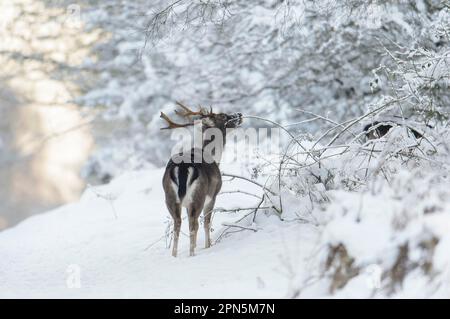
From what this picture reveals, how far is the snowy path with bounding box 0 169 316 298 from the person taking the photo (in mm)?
5895

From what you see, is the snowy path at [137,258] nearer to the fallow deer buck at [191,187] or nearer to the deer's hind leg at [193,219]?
the deer's hind leg at [193,219]

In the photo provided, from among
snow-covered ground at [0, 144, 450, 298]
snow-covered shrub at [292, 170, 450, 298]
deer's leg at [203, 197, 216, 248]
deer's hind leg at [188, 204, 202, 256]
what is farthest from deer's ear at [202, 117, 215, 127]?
snow-covered shrub at [292, 170, 450, 298]

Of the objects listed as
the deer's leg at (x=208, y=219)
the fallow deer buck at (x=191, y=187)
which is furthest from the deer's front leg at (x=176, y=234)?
the deer's leg at (x=208, y=219)

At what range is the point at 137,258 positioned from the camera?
25.9 feet

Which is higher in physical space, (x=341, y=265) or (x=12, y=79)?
(x=12, y=79)

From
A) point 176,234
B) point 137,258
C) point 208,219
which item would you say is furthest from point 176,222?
point 137,258

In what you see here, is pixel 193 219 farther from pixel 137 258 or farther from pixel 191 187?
pixel 137 258

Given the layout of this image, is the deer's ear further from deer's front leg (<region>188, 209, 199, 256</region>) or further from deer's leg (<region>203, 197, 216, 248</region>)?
deer's front leg (<region>188, 209, 199, 256</region>)

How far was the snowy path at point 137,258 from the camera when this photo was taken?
5895 millimetres

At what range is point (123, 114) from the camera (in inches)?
784

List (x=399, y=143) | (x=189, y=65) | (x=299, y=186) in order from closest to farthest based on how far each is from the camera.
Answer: (x=399, y=143)
(x=299, y=186)
(x=189, y=65)

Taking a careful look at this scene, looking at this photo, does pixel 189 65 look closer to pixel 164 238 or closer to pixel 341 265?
pixel 164 238
